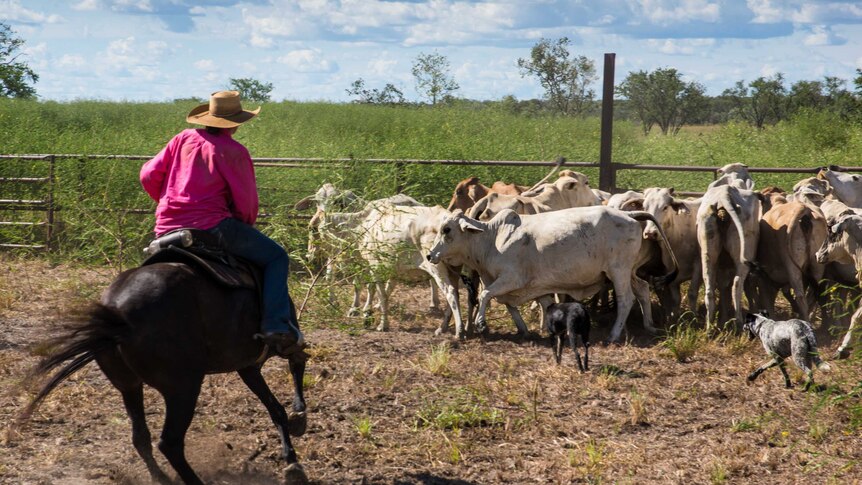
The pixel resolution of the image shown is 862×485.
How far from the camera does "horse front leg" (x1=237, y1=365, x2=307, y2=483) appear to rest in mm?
5566

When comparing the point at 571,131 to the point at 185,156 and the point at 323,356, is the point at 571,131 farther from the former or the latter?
the point at 185,156

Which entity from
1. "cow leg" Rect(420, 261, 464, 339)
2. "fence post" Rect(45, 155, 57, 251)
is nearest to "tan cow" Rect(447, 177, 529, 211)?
"cow leg" Rect(420, 261, 464, 339)

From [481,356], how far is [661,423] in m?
2.26

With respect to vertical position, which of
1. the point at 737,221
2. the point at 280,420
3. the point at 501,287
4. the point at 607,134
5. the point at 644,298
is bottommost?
the point at 280,420

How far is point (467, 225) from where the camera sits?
954 cm

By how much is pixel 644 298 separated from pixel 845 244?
2.16 meters

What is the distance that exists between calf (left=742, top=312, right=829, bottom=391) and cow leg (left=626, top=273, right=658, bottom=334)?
78.0 inches

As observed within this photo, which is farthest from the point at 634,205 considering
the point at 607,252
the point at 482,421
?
the point at 482,421

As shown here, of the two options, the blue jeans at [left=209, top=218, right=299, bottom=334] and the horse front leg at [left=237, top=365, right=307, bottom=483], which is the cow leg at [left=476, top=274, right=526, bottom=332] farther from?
the blue jeans at [left=209, top=218, right=299, bottom=334]

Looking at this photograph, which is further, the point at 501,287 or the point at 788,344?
the point at 501,287

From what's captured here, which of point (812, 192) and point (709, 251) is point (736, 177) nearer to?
point (812, 192)

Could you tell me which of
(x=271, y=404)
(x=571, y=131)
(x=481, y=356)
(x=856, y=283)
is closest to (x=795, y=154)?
(x=571, y=131)

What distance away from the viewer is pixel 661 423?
6730mm

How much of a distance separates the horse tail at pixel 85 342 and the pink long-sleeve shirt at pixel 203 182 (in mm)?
893
